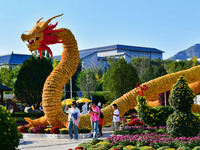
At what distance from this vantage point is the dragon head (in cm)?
1208

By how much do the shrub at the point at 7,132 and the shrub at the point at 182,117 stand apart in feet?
14.9

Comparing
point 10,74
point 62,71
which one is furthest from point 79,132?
point 10,74

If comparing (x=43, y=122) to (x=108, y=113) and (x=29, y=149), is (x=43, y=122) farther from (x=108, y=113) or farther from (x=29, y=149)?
(x=29, y=149)

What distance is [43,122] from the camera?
14.0 meters

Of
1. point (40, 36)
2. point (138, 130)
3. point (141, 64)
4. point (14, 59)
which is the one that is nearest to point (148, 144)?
point (138, 130)

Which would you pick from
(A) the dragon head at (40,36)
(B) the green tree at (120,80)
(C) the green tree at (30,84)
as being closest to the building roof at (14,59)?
(C) the green tree at (30,84)

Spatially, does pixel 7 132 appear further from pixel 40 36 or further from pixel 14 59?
pixel 14 59

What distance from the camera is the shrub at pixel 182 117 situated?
903 centimetres

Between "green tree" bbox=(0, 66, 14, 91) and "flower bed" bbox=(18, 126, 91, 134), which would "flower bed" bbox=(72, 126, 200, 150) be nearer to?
"flower bed" bbox=(18, 126, 91, 134)

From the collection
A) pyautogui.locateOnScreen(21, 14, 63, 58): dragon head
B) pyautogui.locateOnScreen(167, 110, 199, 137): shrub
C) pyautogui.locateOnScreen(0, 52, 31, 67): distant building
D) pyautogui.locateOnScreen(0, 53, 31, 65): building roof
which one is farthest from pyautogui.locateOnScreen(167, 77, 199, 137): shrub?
pyautogui.locateOnScreen(0, 53, 31, 65): building roof

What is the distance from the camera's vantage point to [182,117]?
29.9 ft

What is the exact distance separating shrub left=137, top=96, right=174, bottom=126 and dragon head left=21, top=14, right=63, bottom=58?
14.4ft

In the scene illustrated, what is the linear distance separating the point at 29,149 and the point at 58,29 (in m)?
5.27

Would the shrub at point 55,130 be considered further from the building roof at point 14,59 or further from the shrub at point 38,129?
the building roof at point 14,59
